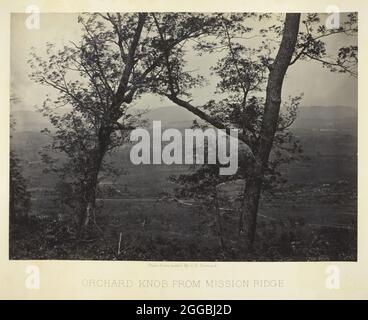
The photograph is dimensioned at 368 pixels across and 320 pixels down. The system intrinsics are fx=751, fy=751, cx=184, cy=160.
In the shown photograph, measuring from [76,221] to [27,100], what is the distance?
Result: 0.78m

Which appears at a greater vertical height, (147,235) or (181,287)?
(147,235)

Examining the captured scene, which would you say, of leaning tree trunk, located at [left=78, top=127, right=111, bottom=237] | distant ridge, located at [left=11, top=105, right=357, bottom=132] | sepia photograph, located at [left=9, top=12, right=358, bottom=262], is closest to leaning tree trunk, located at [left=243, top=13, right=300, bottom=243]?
sepia photograph, located at [left=9, top=12, right=358, bottom=262]

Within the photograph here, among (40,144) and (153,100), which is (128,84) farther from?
(40,144)

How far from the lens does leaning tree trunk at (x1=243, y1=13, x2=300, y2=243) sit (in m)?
4.46

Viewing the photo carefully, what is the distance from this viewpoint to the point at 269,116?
4.48 metres

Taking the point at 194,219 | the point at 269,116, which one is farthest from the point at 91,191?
the point at 269,116

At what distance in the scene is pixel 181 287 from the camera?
4.45 metres

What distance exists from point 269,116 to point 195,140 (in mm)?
464

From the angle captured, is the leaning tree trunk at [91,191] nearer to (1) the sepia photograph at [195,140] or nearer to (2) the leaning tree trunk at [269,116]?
(1) the sepia photograph at [195,140]

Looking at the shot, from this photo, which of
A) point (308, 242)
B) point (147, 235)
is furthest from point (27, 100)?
point (308, 242)

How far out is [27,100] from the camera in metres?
4.46

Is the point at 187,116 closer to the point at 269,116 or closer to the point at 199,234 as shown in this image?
the point at 269,116

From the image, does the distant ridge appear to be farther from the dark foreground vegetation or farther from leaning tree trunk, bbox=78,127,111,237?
the dark foreground vegetation
